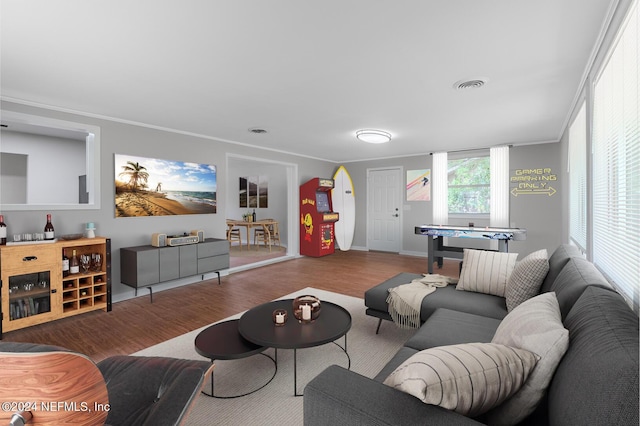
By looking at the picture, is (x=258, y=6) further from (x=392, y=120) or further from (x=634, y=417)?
(x=392, y=120)

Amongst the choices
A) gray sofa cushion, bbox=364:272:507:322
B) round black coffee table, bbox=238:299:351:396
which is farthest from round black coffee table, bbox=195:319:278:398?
gray sofa cushion, bbox=364:272:507:322

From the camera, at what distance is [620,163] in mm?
1695

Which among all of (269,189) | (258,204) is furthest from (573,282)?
(258,204)

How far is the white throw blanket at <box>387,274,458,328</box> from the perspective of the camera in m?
2.52

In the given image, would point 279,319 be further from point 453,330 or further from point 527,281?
point 527,281

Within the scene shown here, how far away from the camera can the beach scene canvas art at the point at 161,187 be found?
4.05 meters

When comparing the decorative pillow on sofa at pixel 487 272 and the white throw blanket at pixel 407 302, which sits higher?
the decorative pillow on sofa at pixel 487 272

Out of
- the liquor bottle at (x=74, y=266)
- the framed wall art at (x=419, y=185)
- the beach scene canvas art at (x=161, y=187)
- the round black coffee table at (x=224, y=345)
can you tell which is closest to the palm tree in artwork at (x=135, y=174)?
the beach scene canvas art at (x=161, y=187)

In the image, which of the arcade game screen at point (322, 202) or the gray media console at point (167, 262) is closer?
the gray media console at point (167, 262)

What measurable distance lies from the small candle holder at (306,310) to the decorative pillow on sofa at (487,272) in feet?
4.43

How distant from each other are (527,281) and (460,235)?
9.57ft

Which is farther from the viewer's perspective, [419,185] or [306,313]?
[419,185]

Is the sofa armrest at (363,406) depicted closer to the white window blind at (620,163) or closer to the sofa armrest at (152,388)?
the sofa armrest at (152,388)

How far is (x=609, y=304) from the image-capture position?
3.67 ft
